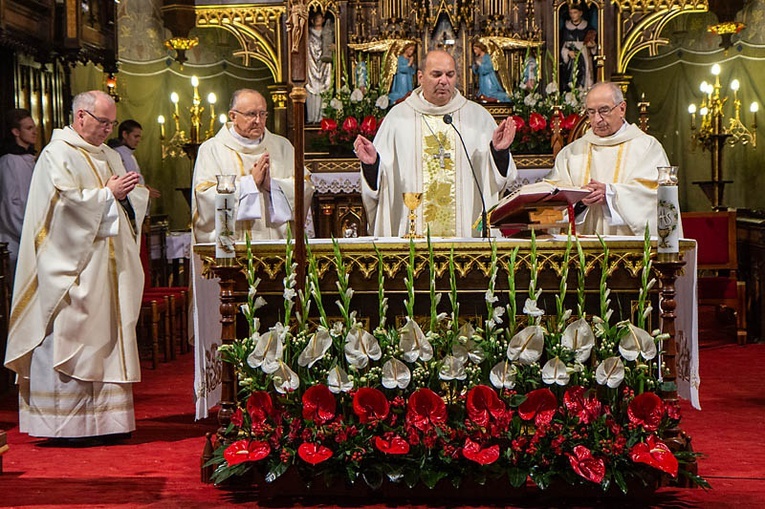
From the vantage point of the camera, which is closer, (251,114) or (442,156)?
(251,114)

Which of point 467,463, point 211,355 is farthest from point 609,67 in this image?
point 467,463

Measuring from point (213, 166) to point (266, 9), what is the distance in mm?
6501

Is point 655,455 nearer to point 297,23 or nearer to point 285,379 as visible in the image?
point 285,379

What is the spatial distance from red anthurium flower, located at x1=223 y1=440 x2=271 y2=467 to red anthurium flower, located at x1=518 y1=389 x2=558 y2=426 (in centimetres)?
105

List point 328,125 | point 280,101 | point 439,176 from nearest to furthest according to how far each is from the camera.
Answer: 1. point 439,176
2. point 328,125
3. point 280,101

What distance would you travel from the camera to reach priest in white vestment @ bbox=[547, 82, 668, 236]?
6.09m

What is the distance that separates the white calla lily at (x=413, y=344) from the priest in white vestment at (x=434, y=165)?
1.78 meters

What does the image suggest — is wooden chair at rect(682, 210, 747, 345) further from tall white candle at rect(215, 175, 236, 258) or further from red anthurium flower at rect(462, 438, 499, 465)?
tall white candle at rect(215, 175, 236, 258)

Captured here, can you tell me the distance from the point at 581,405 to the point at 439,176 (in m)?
2.39

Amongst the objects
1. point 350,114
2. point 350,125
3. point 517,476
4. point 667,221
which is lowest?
point 517,476

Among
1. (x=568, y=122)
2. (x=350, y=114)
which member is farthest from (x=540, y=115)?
(x=350, y=114)

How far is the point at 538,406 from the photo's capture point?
4.70m

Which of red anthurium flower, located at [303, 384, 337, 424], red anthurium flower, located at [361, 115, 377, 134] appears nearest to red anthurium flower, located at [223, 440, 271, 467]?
red anthurium flower, located at [303, 384, 337, 424]

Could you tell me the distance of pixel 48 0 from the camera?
1023cm
